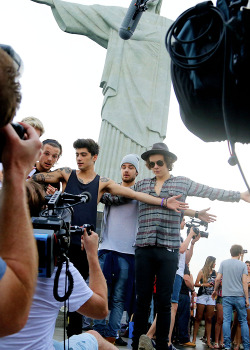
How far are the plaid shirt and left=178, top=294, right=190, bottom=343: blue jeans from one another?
11.6 feet

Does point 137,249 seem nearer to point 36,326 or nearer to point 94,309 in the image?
point 94,309

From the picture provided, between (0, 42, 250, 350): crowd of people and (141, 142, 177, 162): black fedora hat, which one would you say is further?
(141, 142, 177, 162): black fedora hat

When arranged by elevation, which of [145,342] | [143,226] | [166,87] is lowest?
[145,342]

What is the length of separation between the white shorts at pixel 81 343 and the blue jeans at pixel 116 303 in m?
1.81

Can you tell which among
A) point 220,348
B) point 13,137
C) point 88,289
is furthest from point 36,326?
point 220,348

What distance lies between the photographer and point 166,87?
912 centimetres

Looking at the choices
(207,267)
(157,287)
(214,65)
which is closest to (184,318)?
(207,267)

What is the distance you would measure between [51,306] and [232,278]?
17.9ft

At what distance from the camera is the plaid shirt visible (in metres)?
3.47

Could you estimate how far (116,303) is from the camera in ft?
12.5

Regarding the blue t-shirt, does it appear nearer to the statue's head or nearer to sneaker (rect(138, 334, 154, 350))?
sneaker (rect(138, 334, 154, 350))

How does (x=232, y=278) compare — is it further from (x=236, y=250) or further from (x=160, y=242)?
(x=160, y=242)

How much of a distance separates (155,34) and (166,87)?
120 cm

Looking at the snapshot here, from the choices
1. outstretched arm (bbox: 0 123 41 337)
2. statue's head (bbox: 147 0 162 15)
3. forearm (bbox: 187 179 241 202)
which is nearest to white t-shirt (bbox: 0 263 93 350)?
outstretched arm (bbox: 0 123 41 337)
